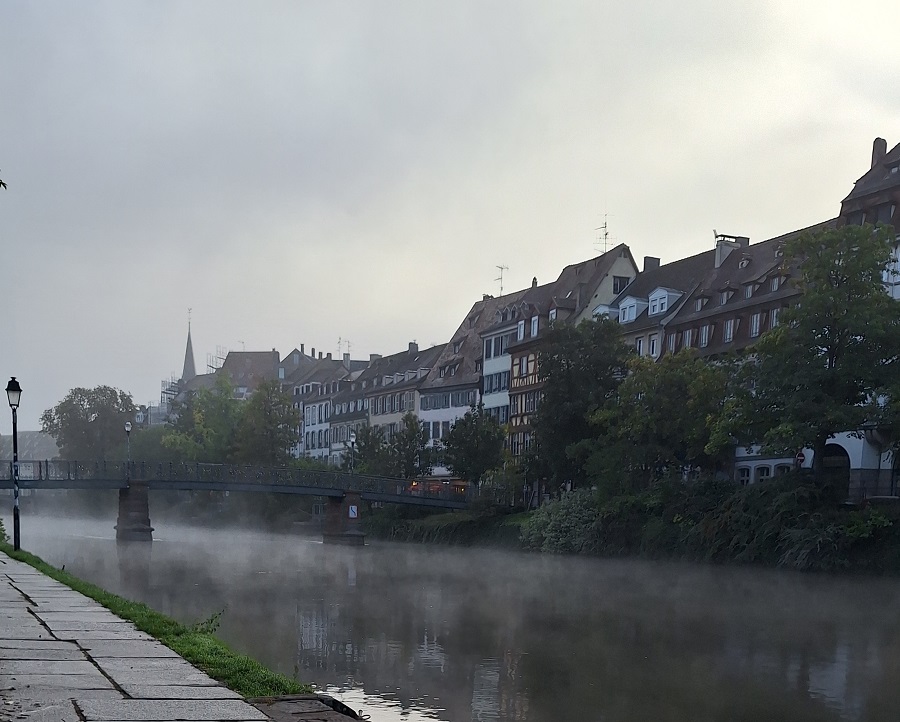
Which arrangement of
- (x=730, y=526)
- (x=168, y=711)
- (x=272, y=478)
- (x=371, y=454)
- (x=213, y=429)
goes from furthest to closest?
(x=213, y=429), (x=371, y=454), (x=272, y=478), (x=730, y=526), (x=168, y=711)

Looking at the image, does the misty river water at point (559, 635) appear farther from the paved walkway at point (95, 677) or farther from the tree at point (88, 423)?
the tree at point (88, 423)

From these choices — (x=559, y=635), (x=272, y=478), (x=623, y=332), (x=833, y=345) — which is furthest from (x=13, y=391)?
(x=272, y=478)

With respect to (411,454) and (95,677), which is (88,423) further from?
(95,677)

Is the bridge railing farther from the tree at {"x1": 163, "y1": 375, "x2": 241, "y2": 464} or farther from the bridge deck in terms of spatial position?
the tree at {"x1": 163, "y1": 375, "x2": 241, "y2": 464}

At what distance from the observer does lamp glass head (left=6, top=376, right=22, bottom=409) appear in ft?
110

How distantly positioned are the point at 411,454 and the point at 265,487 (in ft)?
41.3

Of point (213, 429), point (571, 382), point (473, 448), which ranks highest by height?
point (571, 382)

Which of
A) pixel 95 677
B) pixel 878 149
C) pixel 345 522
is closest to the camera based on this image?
pixel 95 677

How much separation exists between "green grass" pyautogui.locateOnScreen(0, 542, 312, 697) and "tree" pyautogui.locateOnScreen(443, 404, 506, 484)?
5499 cm

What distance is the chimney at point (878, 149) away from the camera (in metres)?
58.1

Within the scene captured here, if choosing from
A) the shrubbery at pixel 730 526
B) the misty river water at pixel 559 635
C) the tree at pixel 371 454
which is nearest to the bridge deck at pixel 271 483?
the tree at pixel 371 454

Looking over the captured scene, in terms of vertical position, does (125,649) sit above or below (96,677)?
below

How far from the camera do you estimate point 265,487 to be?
245 feet

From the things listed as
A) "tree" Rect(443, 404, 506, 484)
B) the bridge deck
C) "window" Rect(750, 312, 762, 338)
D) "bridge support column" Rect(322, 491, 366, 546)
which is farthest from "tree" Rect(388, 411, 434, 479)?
"window" Rect(750, 312, 762, 338)
